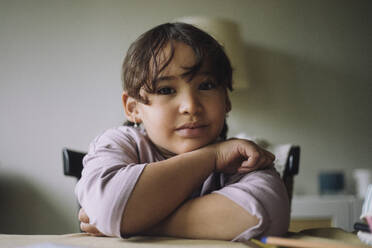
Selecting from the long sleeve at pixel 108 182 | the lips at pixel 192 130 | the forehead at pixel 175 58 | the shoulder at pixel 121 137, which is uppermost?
the forehead at pixel 175 58

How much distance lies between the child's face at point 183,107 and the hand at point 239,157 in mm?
45

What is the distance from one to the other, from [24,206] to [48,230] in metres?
0.20

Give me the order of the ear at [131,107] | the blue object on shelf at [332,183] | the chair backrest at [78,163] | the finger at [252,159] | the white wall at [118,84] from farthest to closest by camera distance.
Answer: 1. the white wall at [118,84]
2. the blue object on shelf at [332,183]
3. the chair backrest at [78,163]
4. the ear at [131,107]
5. the finger at [252,159]

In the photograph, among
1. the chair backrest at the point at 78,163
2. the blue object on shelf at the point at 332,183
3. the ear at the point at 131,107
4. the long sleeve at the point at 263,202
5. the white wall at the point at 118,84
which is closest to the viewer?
the long sleeve at the point at 263,202

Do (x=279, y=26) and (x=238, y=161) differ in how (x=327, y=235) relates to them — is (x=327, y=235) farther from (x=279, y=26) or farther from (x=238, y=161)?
(x=279, y=26)

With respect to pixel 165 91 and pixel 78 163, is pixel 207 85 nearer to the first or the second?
pixel 165 91

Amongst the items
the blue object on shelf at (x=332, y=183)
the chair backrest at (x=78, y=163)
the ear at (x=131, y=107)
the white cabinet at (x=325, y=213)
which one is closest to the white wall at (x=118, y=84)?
the blue object on shelf at (x=332, y=183)

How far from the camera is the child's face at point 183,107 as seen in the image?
2.09ft

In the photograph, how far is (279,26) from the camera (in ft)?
7.47

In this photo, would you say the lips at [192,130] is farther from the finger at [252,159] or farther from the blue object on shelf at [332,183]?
the blue object on shelf at [332,183]

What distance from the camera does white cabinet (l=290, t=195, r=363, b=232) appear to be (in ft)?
6.04

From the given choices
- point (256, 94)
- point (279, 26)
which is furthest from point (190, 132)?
point (279, 26)

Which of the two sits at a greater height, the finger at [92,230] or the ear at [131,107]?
the ear at [131,107]

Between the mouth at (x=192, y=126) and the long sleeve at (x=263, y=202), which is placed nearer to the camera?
the long sleeve at (x=263, y=202)
